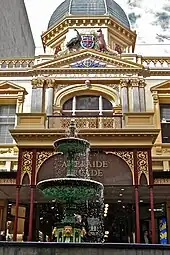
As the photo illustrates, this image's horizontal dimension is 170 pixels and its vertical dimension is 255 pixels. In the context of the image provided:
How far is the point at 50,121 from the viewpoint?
17.4 metres

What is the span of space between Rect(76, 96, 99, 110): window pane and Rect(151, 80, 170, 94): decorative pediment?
303 centimetres

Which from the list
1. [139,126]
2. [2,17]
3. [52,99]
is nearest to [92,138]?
[139,126]

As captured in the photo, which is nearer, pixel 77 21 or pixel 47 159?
pixel 47 159

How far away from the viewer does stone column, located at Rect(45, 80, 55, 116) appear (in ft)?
66.7

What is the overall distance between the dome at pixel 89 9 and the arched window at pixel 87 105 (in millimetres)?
7440

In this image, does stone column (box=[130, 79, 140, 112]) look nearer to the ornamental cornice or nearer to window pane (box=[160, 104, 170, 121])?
window pane (box=[160, 104, 170, 121])

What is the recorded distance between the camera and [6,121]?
20984mm

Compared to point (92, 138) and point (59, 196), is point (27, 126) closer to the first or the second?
point (92, 138)

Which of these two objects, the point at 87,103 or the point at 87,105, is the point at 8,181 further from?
the point at 87,103

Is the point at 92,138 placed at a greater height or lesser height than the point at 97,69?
lesser

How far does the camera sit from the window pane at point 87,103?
20891mm

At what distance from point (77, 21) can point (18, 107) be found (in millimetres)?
7677

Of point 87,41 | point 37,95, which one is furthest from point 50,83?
point 87,41

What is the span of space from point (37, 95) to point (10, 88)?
162 centimetres
